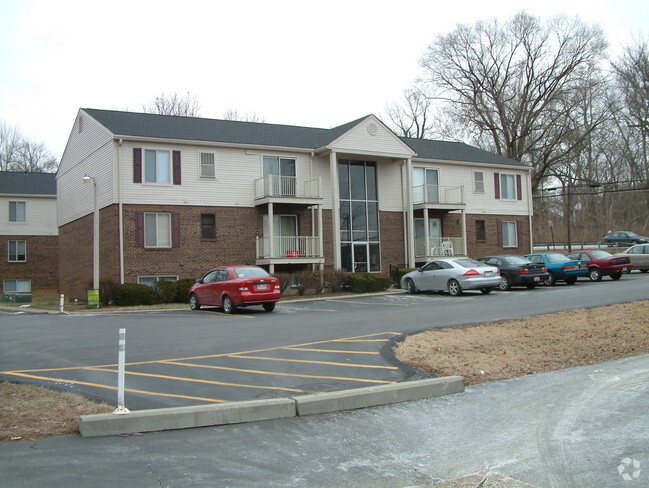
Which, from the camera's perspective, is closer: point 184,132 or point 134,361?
point 134,361

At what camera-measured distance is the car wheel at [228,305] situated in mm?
19020

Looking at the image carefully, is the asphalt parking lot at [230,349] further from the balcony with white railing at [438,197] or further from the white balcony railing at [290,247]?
the balcony with white railing at [438,197]

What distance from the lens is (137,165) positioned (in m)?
26.0

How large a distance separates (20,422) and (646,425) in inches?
258

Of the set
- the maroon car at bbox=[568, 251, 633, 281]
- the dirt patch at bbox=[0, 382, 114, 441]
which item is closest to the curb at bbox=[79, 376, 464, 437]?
the dirt patch at bbox=[0, 382, 114, 441]

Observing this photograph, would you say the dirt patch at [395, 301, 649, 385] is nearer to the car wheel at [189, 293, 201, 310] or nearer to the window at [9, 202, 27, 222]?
the car wheel at [189, 293, 201, 310]

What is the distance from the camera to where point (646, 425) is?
6.23m

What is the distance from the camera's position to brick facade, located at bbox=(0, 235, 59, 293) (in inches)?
1629

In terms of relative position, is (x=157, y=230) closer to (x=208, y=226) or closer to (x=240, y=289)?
(x=208, y=226)

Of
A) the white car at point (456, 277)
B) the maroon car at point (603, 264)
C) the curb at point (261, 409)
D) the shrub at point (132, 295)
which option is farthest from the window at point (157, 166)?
the curb at point (261, 409)

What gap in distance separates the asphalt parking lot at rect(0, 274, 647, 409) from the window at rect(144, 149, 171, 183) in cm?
845

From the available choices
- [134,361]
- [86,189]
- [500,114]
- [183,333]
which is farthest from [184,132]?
[500,114]

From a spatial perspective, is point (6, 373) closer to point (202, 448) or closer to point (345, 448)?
point (202, 448)

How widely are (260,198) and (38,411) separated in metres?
21.6
